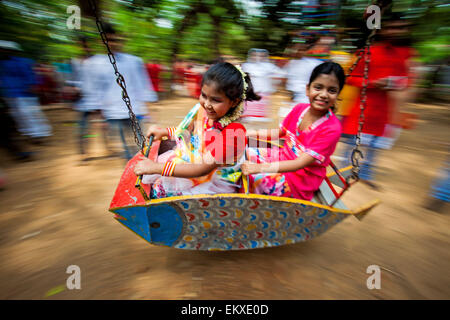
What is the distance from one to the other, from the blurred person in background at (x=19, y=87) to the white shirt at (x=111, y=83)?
1.06 m

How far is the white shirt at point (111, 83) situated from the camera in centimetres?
291

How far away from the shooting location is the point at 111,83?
118 inches

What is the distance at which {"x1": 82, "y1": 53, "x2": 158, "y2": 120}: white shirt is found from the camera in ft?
9.53

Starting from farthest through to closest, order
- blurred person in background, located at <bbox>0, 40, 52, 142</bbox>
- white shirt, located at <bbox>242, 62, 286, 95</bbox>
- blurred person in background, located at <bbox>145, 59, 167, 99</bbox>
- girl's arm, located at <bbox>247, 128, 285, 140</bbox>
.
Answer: blurred person in background, located at <bbox>145, 59, 167, 99</bbox> → white shirt, located at <bbox>242, 62, 286, 95</bbox> → blurred person in background, located at <bbox>0, 40, 52, 142</bbox> → girl's arm, located at <bbox>247, 128, 285, 140</bbox>

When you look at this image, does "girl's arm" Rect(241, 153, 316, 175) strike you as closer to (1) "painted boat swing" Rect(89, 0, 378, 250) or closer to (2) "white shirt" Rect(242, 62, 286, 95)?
(1) "painted boat swing" Rect(89, 0, 378, 250)

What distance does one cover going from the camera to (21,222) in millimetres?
2262

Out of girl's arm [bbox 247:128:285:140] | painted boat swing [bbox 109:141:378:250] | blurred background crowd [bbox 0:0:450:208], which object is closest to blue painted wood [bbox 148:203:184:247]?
painted boat swing [bbox 109:141:378:250]

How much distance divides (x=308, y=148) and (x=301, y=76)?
9.69ft

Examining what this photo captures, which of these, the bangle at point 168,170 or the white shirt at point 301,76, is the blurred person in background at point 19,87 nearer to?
the bangle at point 168,170

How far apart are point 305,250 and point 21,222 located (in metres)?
2.69

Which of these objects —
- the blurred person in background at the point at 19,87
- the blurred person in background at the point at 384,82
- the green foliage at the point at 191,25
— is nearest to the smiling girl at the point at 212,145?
the blurred person in background at the point at 384,82

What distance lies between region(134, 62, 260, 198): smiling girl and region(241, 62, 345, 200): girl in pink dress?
179 mm
